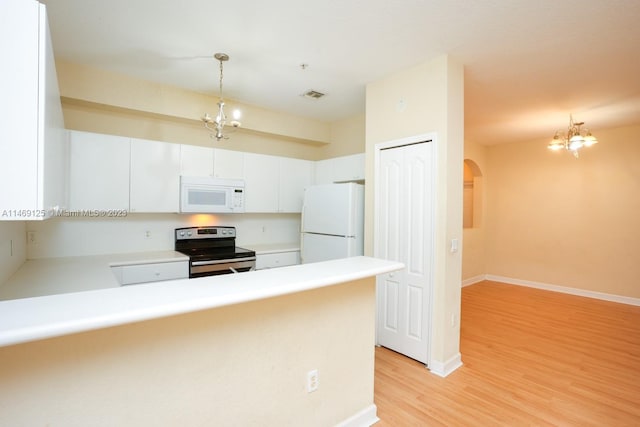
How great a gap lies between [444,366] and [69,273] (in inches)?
126

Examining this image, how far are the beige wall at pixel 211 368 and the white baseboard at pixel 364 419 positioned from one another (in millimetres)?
28

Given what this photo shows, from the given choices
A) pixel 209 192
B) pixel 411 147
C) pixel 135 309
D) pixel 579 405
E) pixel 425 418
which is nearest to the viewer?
pixel 135 309

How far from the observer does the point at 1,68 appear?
1066 mm

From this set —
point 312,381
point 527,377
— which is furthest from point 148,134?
point 527,377

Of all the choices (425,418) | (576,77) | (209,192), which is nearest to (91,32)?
(209,192)

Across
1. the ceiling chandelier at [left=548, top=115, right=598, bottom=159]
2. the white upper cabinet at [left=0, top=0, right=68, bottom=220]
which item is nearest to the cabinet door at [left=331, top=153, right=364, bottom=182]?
the ceiling chandelier at [left=548, top=115, right=598, bottom=159]

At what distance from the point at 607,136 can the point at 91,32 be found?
689 centimetres

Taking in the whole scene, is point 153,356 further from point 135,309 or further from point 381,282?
point 381,282

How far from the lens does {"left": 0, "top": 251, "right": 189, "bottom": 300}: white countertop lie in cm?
193

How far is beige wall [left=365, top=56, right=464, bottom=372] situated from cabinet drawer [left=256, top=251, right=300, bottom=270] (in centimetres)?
196

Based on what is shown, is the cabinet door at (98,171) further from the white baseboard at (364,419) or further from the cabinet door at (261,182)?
the white baseboard at (364,419)

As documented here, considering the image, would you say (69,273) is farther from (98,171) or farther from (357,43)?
(357,43)

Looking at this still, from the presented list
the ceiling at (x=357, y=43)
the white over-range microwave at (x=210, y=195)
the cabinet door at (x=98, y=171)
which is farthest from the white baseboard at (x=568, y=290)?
the cabinet door at (x=98, y=171)

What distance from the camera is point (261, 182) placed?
159 inches
